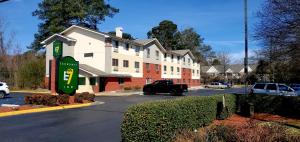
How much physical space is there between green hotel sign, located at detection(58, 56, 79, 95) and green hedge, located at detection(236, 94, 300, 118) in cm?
1217

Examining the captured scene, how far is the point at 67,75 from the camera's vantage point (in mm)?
26297

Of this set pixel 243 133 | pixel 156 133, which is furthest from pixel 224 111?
pixel 243 133

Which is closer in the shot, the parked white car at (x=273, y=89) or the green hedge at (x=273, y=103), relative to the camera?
the green hedge at (x=273, y=103)

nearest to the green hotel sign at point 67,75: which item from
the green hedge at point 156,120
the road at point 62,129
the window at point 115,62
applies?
the road at point 62,129

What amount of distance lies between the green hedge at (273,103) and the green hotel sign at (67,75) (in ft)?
39.9

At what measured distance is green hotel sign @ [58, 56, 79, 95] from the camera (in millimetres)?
25883

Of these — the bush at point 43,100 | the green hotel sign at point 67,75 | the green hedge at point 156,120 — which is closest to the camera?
the green hedge at point 156,120

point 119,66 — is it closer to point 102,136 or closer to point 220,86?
point 220,86

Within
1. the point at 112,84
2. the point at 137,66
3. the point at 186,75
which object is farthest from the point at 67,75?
the point at 186,75

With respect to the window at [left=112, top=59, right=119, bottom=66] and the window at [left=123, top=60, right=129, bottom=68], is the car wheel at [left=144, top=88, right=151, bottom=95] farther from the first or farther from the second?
the window at [left=123, top=60, right=129, bottom=68]

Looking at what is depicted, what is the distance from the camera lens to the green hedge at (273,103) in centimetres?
1980

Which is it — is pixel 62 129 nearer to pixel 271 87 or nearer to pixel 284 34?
pixel 284 34

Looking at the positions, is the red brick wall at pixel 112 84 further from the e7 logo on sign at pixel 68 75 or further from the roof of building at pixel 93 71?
the e7 logo on sign at pixel 68 75

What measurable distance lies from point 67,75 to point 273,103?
549 inches
